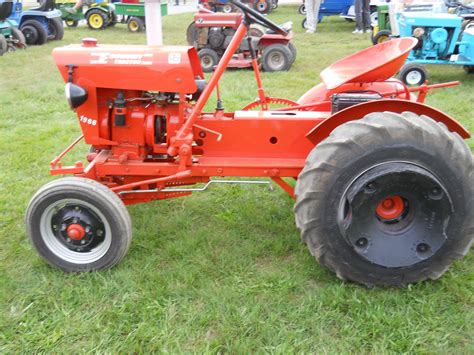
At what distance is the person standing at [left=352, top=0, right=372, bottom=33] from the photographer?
12.9m

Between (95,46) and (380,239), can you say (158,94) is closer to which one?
(95,46)

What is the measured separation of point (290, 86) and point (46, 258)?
5399 millimetres

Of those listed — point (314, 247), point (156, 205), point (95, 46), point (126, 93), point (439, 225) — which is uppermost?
point (95, 46)

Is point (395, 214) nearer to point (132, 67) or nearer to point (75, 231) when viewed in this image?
point (132, 67)

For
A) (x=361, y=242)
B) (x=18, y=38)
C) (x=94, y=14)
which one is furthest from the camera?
(x=94, y=14)

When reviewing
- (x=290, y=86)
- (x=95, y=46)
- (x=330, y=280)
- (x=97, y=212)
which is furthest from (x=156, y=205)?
(x=290, y=86)

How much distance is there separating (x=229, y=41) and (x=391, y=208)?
6557mm

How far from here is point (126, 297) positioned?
2660 millimetres

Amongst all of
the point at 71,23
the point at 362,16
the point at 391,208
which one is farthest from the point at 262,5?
the point at 391,208

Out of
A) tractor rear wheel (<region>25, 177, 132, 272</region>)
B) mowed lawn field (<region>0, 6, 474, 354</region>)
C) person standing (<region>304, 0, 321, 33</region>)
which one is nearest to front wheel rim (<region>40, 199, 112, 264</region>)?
tractor rear wheel (<region>25, 177, 132, 272</region>)

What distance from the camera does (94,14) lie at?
47.4 ft

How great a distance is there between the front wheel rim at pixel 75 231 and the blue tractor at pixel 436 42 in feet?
19.5

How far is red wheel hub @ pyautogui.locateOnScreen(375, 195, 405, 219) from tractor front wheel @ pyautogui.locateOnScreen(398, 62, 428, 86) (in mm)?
5211

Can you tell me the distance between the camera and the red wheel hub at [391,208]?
264 centimetres
